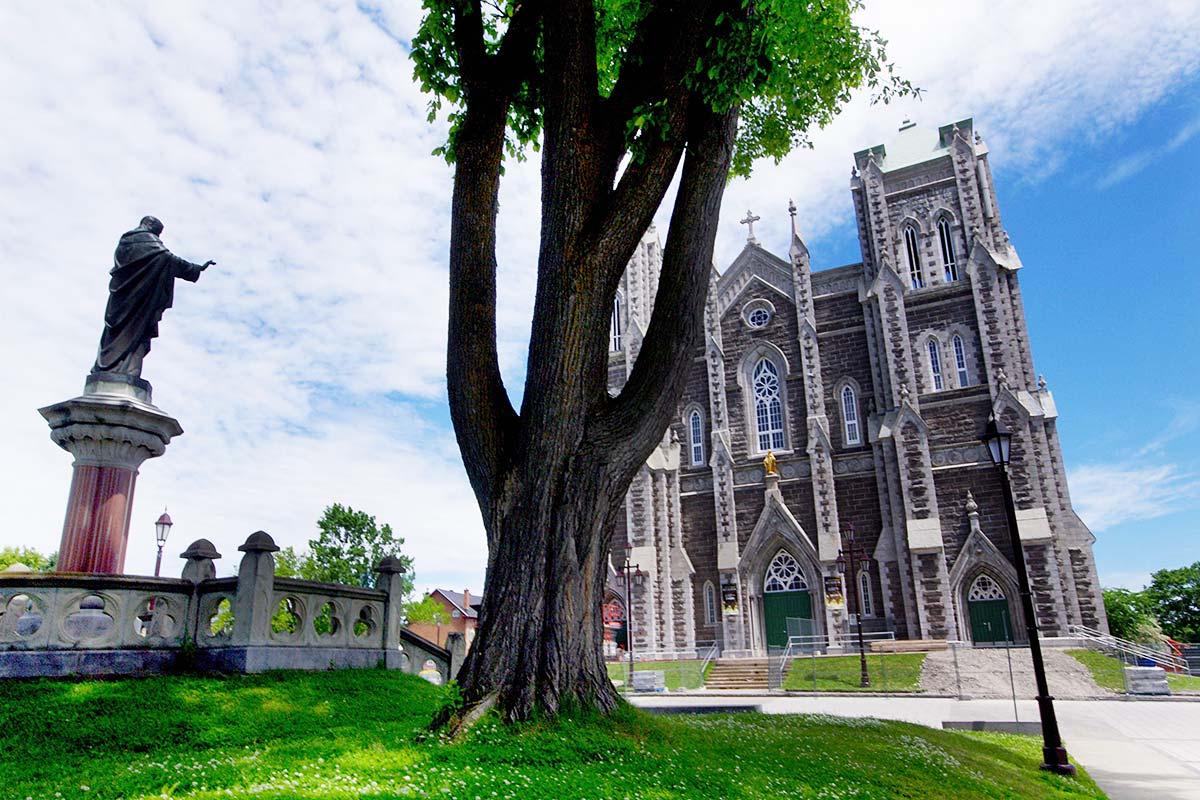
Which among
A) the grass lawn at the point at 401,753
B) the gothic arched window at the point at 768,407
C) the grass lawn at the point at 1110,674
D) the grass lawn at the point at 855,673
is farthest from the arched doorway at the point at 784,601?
the grass lawn at the point at 401,753

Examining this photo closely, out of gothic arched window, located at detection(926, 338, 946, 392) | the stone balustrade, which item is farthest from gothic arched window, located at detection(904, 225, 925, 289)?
the stone balustrade

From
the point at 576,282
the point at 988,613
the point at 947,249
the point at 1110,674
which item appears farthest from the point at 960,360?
the point at 576,282

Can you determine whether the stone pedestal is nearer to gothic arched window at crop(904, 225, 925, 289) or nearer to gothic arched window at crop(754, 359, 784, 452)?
gothic arched window at crop(754, 359, 784, 452)

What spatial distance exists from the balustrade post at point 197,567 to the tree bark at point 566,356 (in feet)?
17.4

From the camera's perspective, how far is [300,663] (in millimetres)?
9953

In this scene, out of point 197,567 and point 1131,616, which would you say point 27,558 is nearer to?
point 197,567

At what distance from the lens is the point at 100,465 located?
10.6 metres

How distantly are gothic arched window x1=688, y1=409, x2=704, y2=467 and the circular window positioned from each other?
15.8ft

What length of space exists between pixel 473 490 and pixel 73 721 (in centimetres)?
423

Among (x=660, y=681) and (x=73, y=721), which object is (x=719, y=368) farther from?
(x=73, y=721)

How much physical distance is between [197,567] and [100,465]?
2.02 meters

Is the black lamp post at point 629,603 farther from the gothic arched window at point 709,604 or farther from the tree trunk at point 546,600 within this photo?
the tree trunk at point 546,600

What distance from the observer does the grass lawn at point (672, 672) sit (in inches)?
1032

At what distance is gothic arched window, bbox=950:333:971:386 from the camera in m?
31.0
